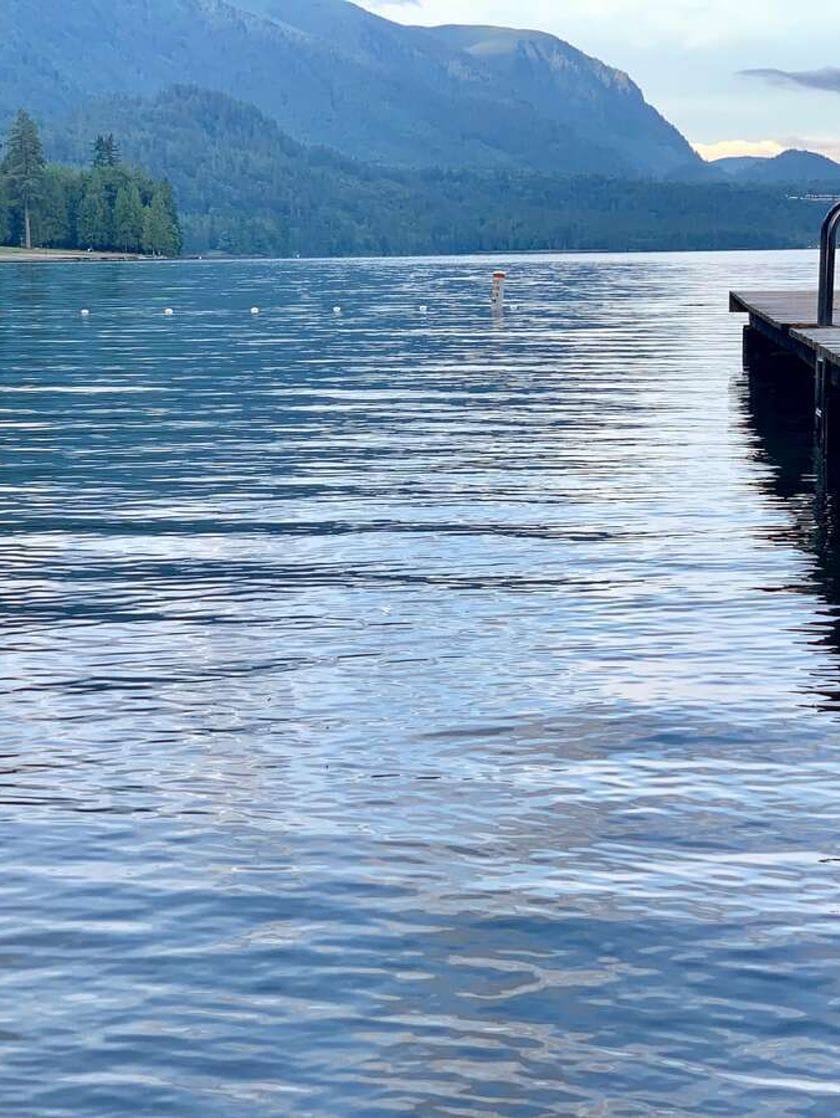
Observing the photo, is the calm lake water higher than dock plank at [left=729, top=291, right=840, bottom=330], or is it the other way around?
dock plank at [left=729, top=291, right=840, bottom=330]

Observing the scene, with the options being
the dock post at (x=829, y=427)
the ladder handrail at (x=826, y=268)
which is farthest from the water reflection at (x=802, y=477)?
the ladder handrail at (x=826, y=268)

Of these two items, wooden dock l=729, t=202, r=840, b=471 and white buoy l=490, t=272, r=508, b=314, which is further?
white buoy l=490, t=272, r=508, b=314

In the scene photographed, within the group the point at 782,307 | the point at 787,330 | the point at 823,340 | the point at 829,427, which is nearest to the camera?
the point at 829,427

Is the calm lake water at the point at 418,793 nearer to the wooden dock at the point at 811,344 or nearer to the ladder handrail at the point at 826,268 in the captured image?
the wooden dock at the point at 811,344

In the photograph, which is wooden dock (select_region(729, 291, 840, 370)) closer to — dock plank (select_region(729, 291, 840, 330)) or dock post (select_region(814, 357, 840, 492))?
dock plank (select_region(729, 291, 840, 330))

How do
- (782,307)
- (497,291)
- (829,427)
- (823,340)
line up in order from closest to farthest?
1. (829,427)
2. (823,340)
3. (782,307)
4. (497,291)

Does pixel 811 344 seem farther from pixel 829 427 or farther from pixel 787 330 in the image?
pixel 787 330

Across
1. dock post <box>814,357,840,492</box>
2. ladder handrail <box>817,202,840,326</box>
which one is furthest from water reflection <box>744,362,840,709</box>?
ladder handrail <box>817,202,840,326</box>

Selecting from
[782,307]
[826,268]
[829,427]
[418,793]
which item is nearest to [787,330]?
[826,268]

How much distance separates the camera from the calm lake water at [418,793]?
323 inches

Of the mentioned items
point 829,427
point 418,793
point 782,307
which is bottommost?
point 418,793

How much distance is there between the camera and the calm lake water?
8203 millimetres

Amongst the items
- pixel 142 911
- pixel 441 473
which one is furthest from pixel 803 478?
pixel 142 911

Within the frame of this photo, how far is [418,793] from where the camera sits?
11.9 meters
